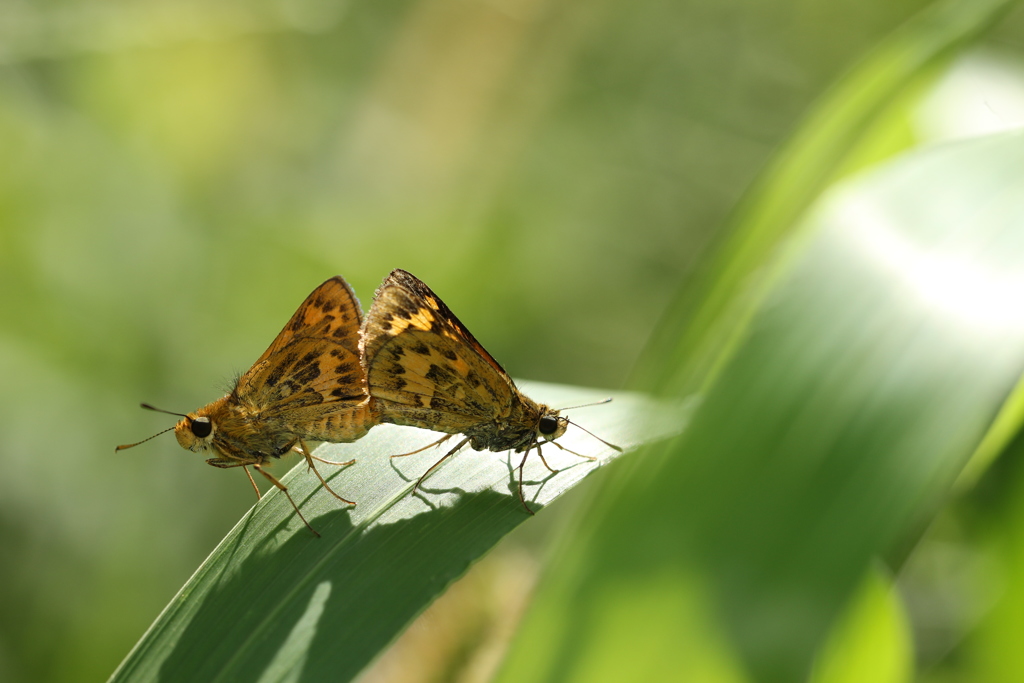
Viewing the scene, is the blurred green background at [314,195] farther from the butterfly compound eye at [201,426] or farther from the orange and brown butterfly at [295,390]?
the butterfly compound eye at [201,426]

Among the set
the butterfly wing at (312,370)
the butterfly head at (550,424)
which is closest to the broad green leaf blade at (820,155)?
the butterfly head at (550,424)

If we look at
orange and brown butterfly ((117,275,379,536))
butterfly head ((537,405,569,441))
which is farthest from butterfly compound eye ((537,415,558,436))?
orange and brown butterfly ((117,275,379,536))

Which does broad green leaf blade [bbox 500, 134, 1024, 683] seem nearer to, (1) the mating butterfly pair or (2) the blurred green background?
(2) the blurred green background

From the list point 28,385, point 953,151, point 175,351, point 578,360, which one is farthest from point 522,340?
point 953,151

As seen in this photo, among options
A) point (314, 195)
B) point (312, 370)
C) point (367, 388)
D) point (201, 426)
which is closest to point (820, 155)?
point (367, 388)

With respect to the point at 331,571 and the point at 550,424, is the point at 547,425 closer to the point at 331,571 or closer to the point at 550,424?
the point at 550,424

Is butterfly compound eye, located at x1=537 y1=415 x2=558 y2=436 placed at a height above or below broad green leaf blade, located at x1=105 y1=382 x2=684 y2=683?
above

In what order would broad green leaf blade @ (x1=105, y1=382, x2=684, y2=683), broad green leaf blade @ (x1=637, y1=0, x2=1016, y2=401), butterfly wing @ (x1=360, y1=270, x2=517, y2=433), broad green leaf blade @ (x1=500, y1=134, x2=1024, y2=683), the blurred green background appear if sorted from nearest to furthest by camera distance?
broad green leaf blade @ (x1=500, y1=134, x2=1024, y2=683) → broad green leaf blade @ (x1=105, y1=382, x2=684, y2=683) → broad green leaf blade @ (x1=637, y1=0, x2=1016, y2=401) → butterfly wing @ (x1=360, y1=270, x2=517, y2=433) → the blurred green background
